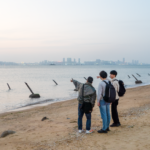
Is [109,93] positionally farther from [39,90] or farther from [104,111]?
[39,90]

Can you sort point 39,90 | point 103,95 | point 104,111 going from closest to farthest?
1. point 103,95
2. point 104,111
3. point 39,90

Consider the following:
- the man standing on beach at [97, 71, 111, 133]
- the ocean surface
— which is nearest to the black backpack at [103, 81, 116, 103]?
the man standing on beach at [97, 71, 111, 133]

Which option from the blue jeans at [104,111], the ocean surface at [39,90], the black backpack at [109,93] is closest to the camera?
the black backpack at [109,93]

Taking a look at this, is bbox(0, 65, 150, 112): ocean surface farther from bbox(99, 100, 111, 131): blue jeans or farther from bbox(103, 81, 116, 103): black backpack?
bbox(103, 81, 116, 103): black backpack

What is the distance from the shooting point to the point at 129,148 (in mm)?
5137

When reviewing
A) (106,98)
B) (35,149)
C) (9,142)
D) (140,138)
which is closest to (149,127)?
(140,138)

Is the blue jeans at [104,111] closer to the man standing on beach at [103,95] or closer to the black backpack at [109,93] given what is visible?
the man standing on beach at [103,95]

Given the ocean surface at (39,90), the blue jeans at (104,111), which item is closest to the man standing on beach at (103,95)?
the blue jeans at (104,111)

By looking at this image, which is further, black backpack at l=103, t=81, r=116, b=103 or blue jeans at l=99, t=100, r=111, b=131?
blue jeans at l=99, t=100, r=111, b=131

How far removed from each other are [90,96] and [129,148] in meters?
1.94

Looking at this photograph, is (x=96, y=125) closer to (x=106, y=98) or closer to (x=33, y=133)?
(x=106, y=98)

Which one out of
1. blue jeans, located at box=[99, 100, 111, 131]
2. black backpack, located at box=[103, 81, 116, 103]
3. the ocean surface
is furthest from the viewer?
the ocean surface

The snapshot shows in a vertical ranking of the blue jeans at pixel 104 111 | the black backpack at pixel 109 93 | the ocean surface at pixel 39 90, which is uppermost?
the black backpack at pixel 109 93

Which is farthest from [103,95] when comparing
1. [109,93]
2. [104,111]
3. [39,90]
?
[39,90]
